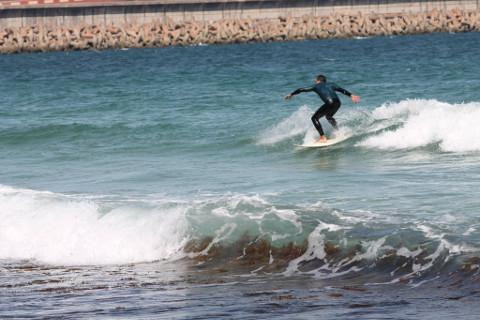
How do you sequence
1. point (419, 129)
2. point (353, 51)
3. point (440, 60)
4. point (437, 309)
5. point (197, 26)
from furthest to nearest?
point (197, 26)
point (353, 51)
point (440, 60)
point (419, 129)
point (437, 309)

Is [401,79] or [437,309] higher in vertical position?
[437,309]

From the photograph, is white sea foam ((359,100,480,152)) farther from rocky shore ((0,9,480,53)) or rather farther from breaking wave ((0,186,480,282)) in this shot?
rocky shore ((0,9,480,53))

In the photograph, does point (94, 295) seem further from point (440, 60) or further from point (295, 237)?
point (440, 60)

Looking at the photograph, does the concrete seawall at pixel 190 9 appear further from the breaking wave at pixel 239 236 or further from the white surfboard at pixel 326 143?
the breaking wave at pixel 239 236

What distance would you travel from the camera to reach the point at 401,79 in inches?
1390

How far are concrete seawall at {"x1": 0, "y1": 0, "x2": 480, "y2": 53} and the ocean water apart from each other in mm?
43010

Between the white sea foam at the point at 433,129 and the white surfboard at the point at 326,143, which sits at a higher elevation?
the white sea foam at the point at 433,129

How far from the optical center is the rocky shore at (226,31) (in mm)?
73875

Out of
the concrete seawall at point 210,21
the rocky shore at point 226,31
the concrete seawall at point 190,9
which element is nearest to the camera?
the rocky shore at point 226,31

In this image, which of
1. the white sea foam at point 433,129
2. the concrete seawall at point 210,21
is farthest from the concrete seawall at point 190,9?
the white sea foam at point 433,129

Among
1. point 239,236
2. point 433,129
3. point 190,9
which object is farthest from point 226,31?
point 239,236

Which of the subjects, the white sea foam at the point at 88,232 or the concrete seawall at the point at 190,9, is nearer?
the white sea foam at the point at 88,232

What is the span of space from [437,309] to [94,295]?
3024 mm

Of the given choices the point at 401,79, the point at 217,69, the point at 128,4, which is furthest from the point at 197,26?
the point at 401,79
